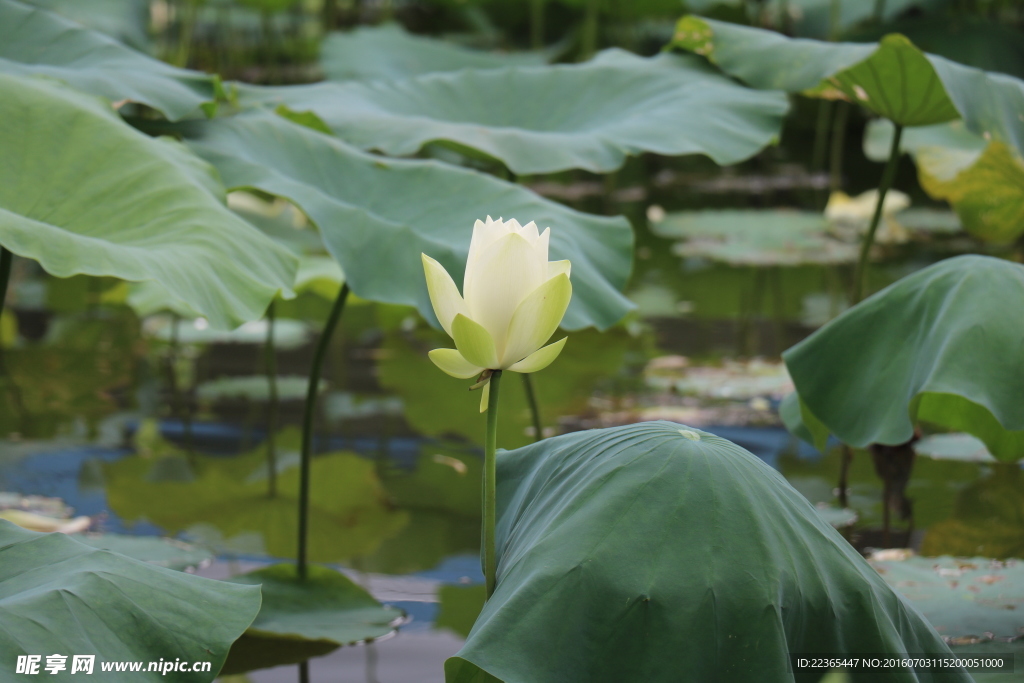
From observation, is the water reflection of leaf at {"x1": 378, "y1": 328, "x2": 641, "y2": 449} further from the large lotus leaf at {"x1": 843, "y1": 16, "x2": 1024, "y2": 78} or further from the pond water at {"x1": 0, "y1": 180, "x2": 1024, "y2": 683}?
the large lotus leaf at {"x1": 843, "y1": 16, "x2": 1024, "y2": 78}

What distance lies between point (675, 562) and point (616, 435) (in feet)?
0.45

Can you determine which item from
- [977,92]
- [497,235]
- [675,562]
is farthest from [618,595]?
[977,92]

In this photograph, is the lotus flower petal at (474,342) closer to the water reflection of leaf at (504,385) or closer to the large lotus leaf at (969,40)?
the water reflection of leaf at (504,385)

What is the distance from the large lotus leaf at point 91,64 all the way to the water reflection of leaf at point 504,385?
76 cm

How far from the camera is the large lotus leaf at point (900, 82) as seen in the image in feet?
4.61

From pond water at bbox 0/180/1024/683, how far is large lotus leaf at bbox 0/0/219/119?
62 centimetres

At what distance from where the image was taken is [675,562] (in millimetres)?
660

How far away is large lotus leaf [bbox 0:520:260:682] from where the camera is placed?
2.10 feet

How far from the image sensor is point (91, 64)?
151cm

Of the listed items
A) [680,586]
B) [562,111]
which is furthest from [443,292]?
[562,111]

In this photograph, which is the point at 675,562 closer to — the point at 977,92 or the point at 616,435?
the point at 616,435

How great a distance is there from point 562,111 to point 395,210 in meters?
0.74

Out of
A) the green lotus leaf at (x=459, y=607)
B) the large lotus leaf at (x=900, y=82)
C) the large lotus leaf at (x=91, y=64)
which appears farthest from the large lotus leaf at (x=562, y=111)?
the green lotus leaf at (x=459, y=607)

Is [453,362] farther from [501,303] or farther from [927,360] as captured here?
[927,360]
